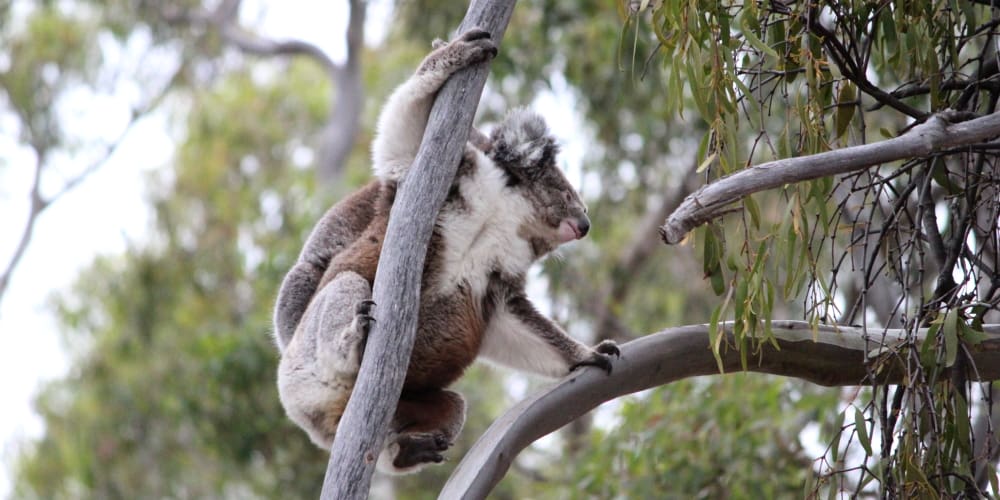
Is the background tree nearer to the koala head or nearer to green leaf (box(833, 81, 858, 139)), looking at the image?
green leaf (box(833, 81, 858, 139))

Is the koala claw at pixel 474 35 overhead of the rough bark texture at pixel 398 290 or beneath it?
overhead

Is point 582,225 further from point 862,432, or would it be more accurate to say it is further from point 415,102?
point 862,432

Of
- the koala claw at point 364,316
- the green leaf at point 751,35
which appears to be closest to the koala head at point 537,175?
the koala claw at point 364,316

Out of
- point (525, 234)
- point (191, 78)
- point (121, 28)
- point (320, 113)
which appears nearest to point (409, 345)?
point (525, 234)

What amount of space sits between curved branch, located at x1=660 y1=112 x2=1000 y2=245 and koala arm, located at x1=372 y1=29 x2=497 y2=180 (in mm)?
933

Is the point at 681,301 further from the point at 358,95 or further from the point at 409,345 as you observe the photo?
the point at 409,345

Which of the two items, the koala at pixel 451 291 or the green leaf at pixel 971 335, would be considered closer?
the green leaf at pixel 971 335

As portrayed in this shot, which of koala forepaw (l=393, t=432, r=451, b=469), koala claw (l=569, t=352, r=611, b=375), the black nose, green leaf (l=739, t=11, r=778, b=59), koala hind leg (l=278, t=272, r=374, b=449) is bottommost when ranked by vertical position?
koala forepaw (l=393, t=432, r=451, b=469)

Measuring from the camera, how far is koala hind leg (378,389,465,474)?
3201 millimetres

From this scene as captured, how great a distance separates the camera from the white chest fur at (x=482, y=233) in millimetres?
3416

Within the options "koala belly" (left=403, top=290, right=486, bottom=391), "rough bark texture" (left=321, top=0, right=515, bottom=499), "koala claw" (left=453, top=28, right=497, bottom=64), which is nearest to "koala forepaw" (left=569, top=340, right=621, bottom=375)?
"koala belly" (left=403, top=290, right=486, bottom=391)

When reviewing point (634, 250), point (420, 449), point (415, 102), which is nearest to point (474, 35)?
point (415, 102)

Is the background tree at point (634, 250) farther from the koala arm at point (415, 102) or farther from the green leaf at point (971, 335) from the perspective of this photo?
the koala arm at point (415, 102)

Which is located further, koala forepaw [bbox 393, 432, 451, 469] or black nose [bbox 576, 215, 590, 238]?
black nose [bbox 576, 215, 590, 238]
